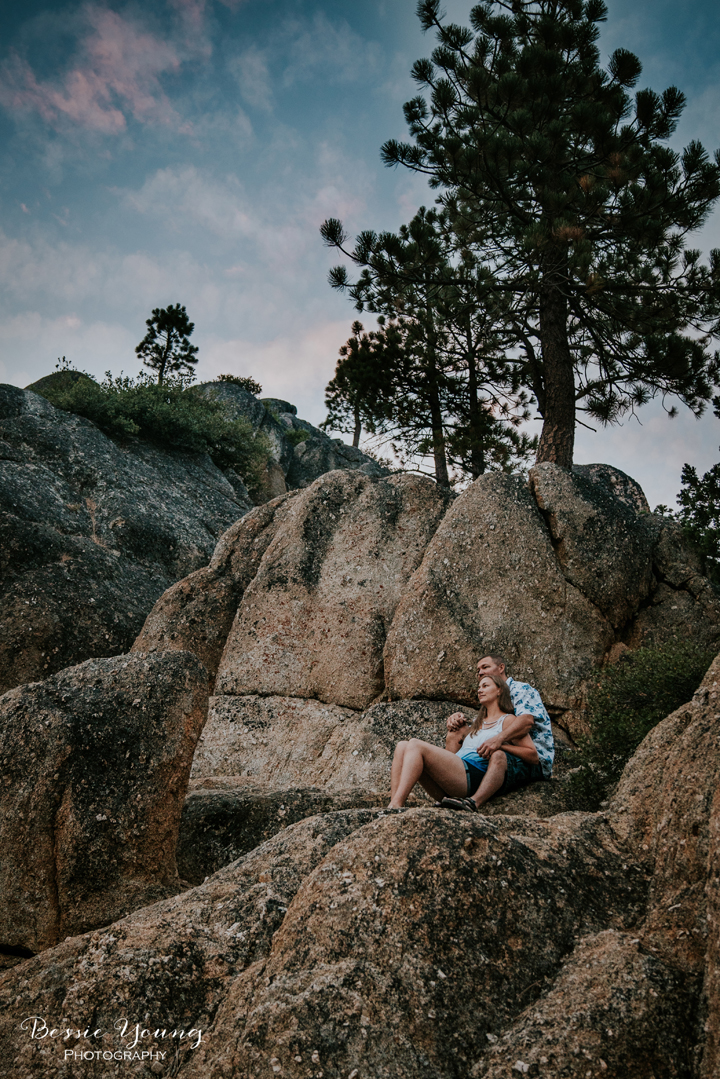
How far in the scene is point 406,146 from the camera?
1461 cm

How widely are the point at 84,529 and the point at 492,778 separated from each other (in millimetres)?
10497

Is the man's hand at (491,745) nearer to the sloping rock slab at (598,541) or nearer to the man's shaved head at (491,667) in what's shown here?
the man's shaved head at (491,667)

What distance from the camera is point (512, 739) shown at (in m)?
7.11

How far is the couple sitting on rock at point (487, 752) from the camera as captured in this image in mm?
6305

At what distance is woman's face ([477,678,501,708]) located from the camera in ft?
24.7

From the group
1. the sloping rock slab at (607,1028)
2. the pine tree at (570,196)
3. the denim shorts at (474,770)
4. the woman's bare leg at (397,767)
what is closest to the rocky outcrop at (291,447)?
the pine tree at (570,196)

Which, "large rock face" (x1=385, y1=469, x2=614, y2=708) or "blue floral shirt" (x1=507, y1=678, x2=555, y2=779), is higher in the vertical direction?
"large rock face" (x1=385, y1=469, x2=614, y2=708)

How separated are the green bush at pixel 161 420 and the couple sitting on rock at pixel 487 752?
15.2 metres

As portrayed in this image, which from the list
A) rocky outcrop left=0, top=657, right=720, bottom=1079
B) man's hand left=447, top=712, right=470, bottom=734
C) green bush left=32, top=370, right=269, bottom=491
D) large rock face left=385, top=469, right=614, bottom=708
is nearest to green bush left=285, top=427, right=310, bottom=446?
green bush left=32, top=370, right=269, bottom=491

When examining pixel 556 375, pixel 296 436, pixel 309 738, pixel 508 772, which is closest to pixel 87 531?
pixel 309 738

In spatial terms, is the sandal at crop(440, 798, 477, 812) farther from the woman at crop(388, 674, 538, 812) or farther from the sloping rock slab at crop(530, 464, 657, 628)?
the sloping rock slab at crop(530, 464, 657, 628)

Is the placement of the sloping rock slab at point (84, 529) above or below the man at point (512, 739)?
above

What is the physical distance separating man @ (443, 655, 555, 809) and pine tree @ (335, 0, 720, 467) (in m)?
7.40

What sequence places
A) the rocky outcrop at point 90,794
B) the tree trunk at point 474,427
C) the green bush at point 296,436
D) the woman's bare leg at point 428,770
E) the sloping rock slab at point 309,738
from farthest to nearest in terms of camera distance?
the green bush at point 296,436
the tree trunk at point 474,427
the sloping rock slab at point 309,738
the woman's bare leg at point 428,770
the rocky outcrop at point 90,794
